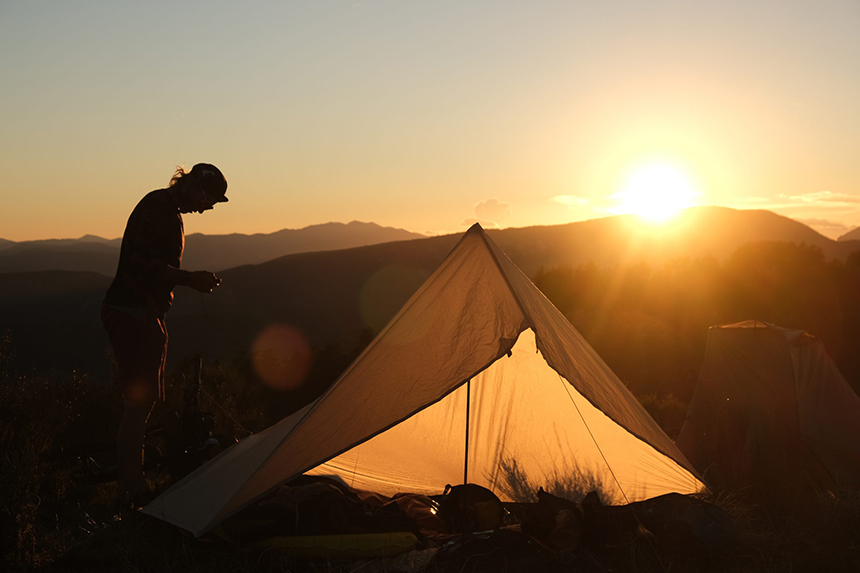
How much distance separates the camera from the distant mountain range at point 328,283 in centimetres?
3350

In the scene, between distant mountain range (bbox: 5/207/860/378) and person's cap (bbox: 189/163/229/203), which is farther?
distant mountain range (bbox: 5/207/860/378)

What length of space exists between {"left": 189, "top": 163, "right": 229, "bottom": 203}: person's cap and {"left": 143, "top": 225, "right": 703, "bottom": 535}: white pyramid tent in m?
1.33

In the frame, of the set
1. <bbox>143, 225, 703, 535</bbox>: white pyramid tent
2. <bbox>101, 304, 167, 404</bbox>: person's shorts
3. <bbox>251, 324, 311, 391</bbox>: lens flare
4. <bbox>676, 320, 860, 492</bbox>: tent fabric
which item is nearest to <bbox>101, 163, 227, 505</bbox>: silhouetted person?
<bbox>101, 304, 167, 404</bbox>: person's shorts

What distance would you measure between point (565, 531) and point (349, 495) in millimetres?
1378

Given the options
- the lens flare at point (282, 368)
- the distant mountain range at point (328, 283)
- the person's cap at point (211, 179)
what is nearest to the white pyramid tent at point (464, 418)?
the person's cap at point (211, 179)

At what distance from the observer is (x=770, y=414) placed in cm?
562

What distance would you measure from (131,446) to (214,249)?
4704 inches

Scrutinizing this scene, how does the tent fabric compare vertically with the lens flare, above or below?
above

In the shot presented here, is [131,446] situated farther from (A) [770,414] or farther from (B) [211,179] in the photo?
(A) [770,414]

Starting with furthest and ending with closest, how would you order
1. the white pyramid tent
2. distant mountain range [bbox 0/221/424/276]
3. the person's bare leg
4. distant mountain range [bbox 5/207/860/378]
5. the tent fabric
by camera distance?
distant mountain range [bbox 0/221/424/276], distant mountain range [bbox 5/207/860/378], the tent fabric, the person's bare leg, the white pyramid tent

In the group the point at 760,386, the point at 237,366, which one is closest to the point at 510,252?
the point at 237,366

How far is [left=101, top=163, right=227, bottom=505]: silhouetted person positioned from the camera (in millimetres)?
3338

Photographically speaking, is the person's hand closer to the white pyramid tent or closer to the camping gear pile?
the white pyramid tent

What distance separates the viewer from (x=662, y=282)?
2225 centimetres
